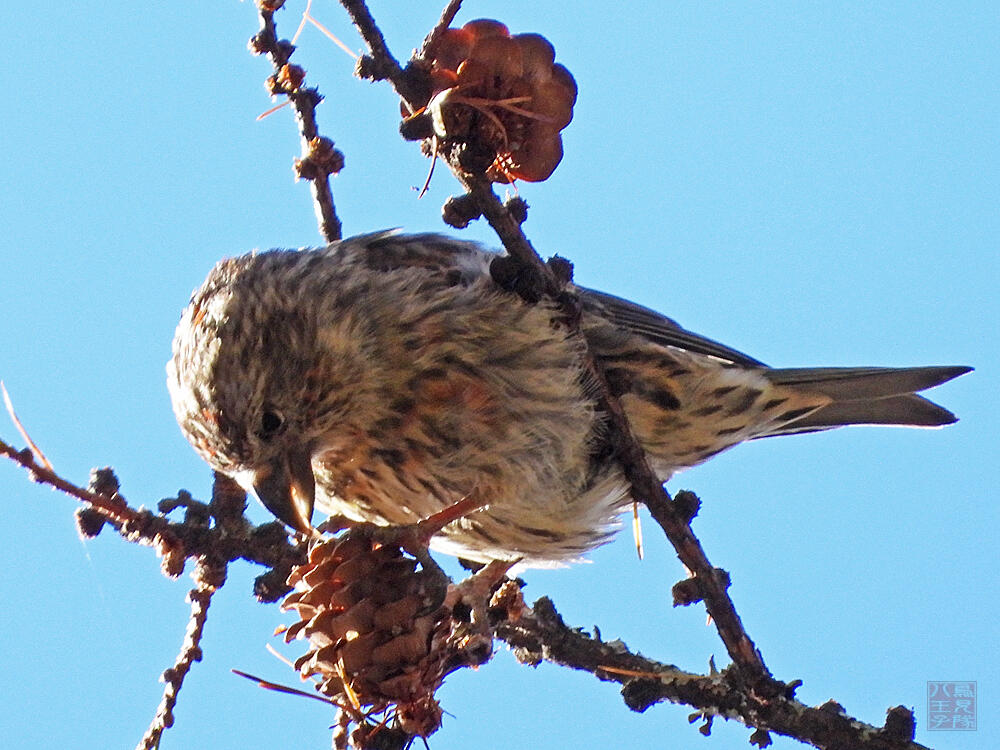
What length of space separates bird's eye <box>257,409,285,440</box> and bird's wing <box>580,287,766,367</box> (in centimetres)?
102

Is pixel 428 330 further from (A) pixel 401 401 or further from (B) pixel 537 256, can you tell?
(B) pixel 537 256

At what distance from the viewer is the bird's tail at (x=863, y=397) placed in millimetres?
3412

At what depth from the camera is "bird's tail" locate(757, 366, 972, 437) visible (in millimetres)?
3412

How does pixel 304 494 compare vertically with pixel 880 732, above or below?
above

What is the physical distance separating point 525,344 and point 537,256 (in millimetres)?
626

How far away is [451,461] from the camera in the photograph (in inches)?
111

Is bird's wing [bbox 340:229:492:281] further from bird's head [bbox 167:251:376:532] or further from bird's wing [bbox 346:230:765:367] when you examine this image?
bird's head [bbox 167:251:376:532]

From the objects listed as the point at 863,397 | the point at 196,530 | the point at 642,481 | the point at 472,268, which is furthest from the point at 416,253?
the point at 863,397

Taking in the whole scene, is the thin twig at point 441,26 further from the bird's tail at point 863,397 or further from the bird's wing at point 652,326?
the bird's tail at point 863,397

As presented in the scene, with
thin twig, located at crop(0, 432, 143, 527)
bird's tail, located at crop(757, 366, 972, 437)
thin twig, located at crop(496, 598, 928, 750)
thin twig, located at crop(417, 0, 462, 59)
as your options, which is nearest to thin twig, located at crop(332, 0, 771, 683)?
thin twig, located at crop(496, 598, 928, 750)

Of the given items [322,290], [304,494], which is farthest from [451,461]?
[322,290]

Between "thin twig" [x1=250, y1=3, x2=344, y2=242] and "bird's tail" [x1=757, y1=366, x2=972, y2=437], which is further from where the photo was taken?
"bird's tail" [x1=757, y1=366, x2=972, y2=437]

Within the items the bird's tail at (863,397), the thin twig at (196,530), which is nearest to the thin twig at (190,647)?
the thin twig at (196,530)

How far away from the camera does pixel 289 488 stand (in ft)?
8.66
